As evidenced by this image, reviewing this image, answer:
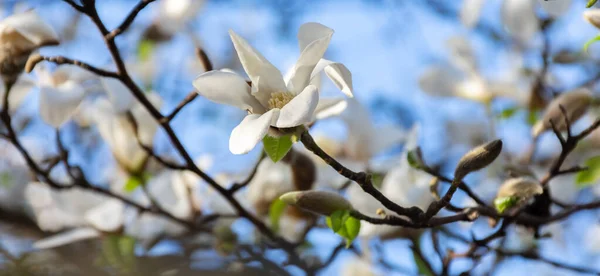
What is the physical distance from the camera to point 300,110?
0.60 meters

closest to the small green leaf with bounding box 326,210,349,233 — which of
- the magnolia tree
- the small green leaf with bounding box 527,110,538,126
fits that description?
the magnolia tree

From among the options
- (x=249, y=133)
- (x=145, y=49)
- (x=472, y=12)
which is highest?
(x=145, y=49)

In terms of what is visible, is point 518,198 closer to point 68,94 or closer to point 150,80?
point 68,94

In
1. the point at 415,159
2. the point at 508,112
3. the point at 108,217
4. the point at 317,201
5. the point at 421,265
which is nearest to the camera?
the point at 317,201

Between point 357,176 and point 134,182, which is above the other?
point 134,182

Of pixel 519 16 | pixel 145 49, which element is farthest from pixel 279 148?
pixel 145 49

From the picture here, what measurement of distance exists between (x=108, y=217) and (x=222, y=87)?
610 mm

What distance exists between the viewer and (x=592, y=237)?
1.61 m

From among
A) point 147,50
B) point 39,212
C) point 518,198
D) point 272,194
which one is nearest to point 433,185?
point 518,198

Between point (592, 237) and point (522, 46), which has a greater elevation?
point (522, 46)

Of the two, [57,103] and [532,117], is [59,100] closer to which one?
[57,103]

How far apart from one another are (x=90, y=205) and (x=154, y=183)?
125 mm

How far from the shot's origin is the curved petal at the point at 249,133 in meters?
0.59

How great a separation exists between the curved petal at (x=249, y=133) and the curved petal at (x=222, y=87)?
0.04 metres
